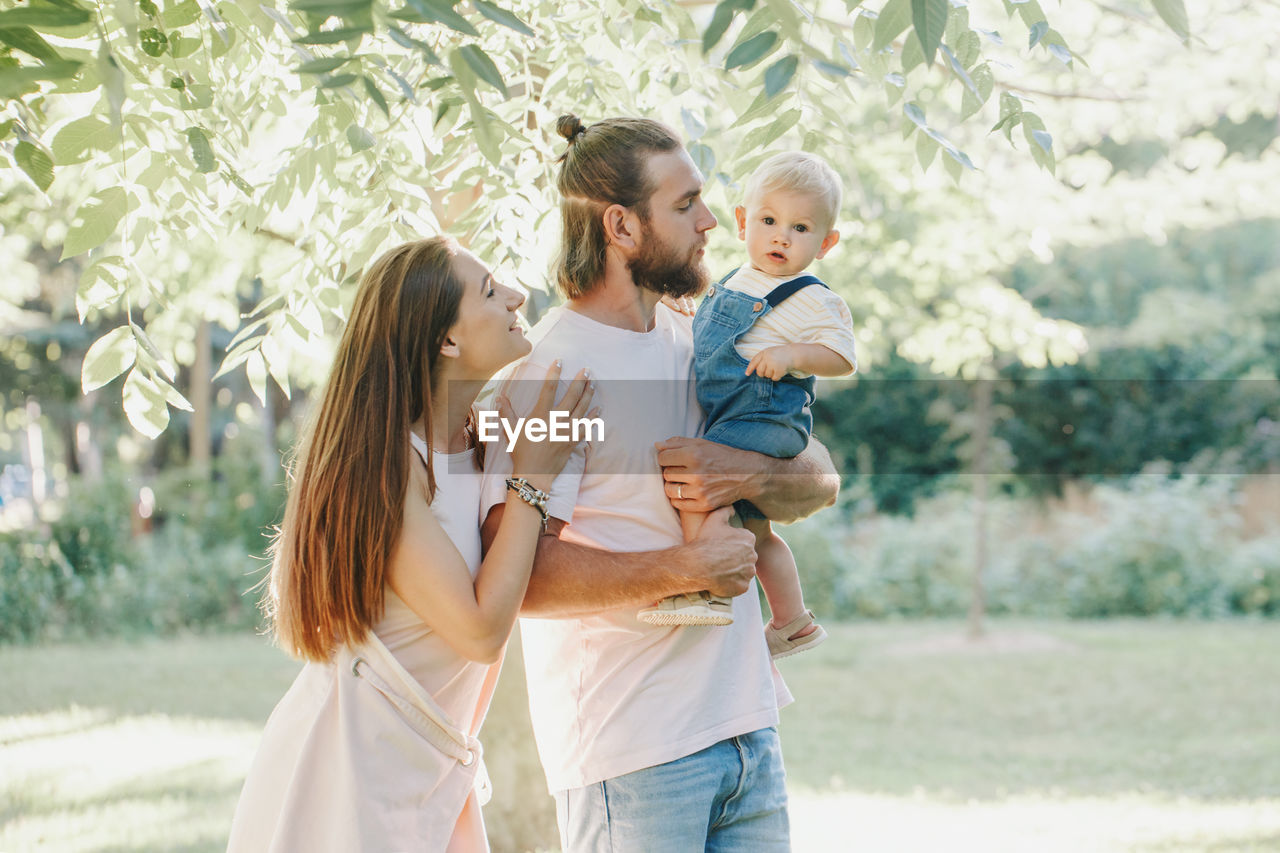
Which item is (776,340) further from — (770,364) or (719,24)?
(719,24)

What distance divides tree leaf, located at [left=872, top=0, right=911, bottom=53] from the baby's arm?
82 centimetres

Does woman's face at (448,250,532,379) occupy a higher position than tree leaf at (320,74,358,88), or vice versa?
tree leaf at (320,74,358,88)

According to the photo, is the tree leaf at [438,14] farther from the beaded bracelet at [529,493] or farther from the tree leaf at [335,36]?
the beaded bracelet at [529,493]

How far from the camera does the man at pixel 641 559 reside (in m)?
2.11

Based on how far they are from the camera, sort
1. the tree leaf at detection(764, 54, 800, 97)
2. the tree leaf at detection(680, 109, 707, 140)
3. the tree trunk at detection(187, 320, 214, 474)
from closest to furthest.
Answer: the tree leaf at detection(764, 54, 800, 97) → the tree leaf at detection(680, 109, 707, 140) → the tree trunk at detection(187, 320, 214, 474)

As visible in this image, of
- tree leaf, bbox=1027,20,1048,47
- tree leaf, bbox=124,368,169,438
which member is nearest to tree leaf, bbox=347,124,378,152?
tree leaf, bbox=124,368,169,438

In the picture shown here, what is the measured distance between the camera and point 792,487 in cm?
245

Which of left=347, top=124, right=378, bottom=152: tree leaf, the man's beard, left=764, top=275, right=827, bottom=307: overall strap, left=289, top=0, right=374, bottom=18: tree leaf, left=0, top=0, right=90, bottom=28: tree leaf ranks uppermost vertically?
left=0, top=0, right=90, bottom=28: tree leaf

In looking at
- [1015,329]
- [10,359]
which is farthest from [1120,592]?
[10,359]

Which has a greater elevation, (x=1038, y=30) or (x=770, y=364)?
(x=1038, y=30)

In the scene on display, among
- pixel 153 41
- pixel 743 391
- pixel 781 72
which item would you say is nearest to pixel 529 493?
pixel 743 391

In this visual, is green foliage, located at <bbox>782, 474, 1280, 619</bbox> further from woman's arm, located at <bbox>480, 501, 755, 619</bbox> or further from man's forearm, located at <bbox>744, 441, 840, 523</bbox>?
woman's arm, located at <bbox>480, 501, 755, 619</bbox>

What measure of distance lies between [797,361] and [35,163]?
1.52 m

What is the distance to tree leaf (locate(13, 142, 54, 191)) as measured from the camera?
204cm
